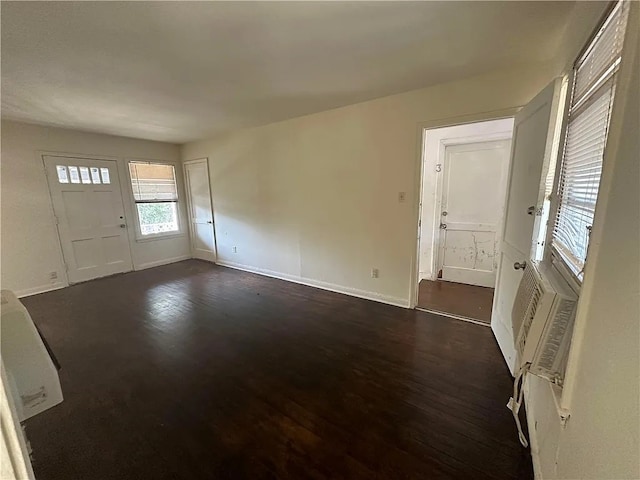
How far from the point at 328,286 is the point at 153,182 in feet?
13.0

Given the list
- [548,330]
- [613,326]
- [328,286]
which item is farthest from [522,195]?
[328,286]

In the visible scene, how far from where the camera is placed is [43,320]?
301 centimetres

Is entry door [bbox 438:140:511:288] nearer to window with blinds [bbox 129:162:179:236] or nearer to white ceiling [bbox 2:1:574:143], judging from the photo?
white ceiling [bbox 2:1:574:143]

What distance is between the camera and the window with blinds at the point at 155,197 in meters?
4.87

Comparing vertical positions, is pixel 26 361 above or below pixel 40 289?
above

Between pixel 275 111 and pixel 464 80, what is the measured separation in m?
2.08

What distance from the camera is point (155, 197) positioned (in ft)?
16.8

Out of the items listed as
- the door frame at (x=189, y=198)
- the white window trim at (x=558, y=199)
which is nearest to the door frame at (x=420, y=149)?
the white window trim at (x=558, y=199)

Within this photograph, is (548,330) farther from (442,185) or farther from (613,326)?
(442,185)

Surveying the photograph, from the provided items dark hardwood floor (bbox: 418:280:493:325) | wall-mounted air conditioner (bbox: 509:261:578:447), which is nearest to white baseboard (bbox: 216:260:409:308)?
dark hardwood floor (bbox: 418:280:493:325)

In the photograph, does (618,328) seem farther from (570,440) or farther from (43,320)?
(43,320)

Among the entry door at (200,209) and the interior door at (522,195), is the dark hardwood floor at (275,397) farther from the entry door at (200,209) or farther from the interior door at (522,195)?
the entry door at (200,209)

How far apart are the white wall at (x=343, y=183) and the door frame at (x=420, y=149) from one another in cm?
3

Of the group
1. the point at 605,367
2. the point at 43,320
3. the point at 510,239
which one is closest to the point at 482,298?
the point at 510,239
